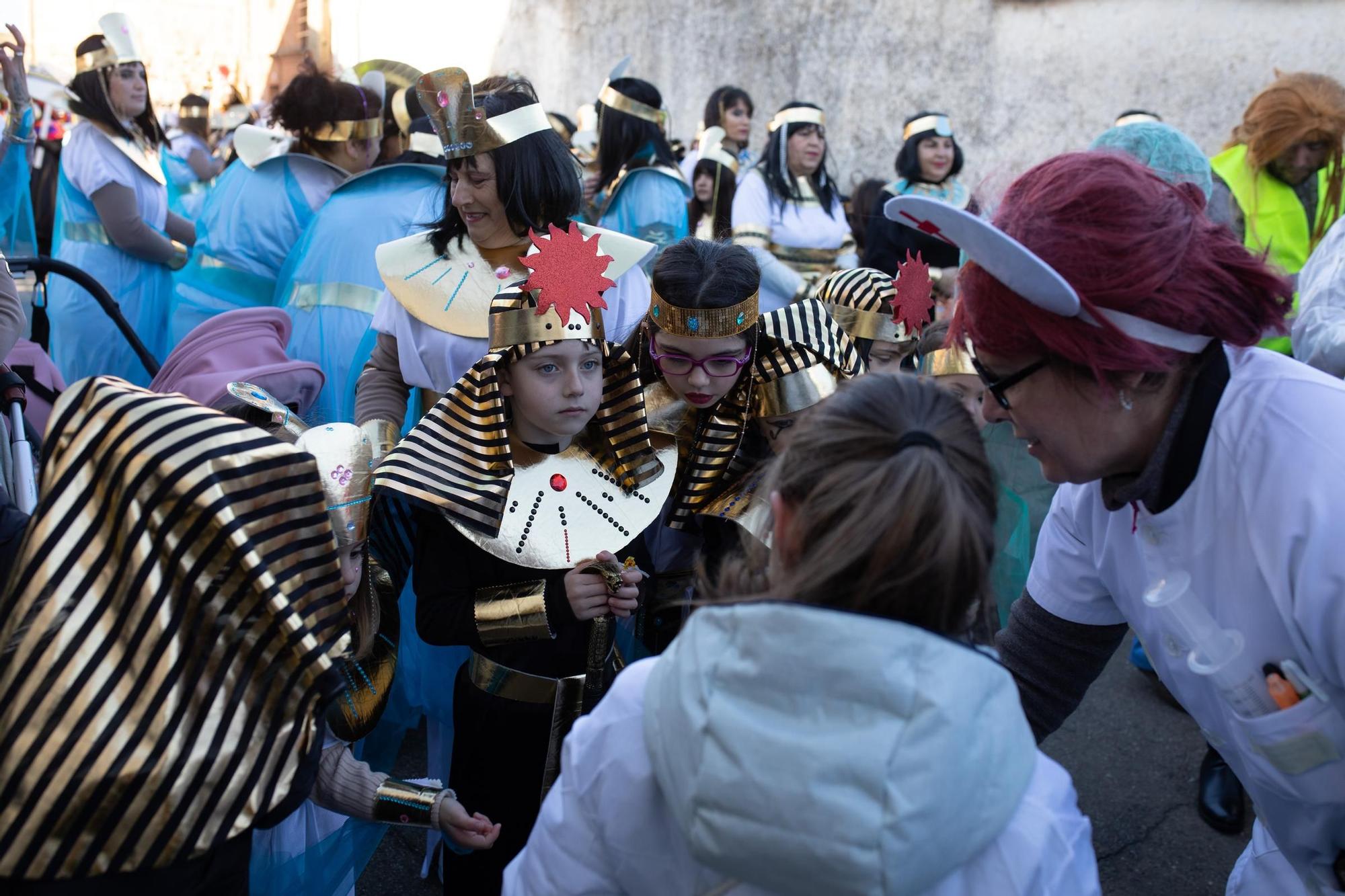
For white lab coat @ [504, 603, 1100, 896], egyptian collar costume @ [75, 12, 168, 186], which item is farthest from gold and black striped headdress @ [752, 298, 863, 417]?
egyptian collar costume @ [75, 12, 168, 186]

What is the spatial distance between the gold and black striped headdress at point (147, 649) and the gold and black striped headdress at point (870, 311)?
2038 mm

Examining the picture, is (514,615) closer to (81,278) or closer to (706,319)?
(706,319)

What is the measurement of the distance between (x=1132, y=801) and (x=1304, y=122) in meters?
2.75

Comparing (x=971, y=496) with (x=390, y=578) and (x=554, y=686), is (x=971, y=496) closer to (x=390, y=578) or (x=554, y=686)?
(x=554, y=686)

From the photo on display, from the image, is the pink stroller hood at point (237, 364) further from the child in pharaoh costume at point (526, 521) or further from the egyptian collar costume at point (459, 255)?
the child in pharaoh costume at point (526, 521)

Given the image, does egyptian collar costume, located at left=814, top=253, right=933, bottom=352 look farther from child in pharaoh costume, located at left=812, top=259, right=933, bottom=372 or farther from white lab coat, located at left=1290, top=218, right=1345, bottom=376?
white lab coat, located at left=1290, top=218, right=1345, bottom=376

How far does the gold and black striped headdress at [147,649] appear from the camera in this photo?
126 cm

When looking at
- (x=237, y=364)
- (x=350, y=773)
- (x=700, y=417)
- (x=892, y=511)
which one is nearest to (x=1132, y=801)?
(x=700, y=417)

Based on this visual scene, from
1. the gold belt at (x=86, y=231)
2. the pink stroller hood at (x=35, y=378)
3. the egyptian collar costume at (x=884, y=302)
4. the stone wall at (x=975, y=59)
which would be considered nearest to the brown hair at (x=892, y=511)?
the egyptian collar costume at (x=884, y=302)

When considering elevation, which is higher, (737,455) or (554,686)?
(737,455)

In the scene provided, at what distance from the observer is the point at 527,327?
7.13ft

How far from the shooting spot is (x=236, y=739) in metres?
1.36

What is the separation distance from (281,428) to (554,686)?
0.77 metres

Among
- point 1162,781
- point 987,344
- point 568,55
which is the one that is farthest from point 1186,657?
point 568,55
